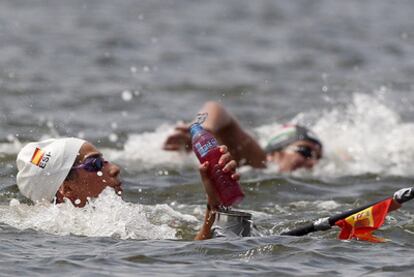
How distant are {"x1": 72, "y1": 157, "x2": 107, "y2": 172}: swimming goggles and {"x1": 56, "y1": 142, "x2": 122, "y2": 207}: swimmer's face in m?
0.01

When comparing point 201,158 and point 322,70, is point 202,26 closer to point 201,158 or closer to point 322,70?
point 322,70

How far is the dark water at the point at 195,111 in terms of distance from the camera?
911 centimetres

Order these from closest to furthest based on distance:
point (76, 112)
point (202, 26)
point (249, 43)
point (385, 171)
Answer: point (385, 171), point (76, 112), point (249, 43), point (202, 26)

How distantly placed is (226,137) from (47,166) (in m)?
3.91

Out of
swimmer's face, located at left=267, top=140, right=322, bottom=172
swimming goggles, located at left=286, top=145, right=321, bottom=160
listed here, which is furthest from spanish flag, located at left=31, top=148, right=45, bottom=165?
swimming goggles, located at left=286, top=145, right=321, bottom=160

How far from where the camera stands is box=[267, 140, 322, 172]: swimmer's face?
555 inches

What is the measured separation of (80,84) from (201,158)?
10.1 meters

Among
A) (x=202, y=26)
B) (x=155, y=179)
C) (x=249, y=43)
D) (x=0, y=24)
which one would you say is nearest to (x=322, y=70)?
(x=249, y=43)

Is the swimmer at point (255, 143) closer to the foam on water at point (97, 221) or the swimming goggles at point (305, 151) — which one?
the swimming goggles at point (305, 151)

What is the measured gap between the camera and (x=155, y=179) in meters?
13.1

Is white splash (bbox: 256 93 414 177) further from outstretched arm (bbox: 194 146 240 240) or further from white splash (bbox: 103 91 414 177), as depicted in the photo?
outstretched arm (bbox: 194 146 240 240)

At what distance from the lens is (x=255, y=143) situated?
14078 millimetres

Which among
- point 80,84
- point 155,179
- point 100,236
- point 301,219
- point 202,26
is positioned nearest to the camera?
point 100,236

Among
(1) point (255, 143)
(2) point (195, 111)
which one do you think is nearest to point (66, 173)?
(1) point (255, 143)
